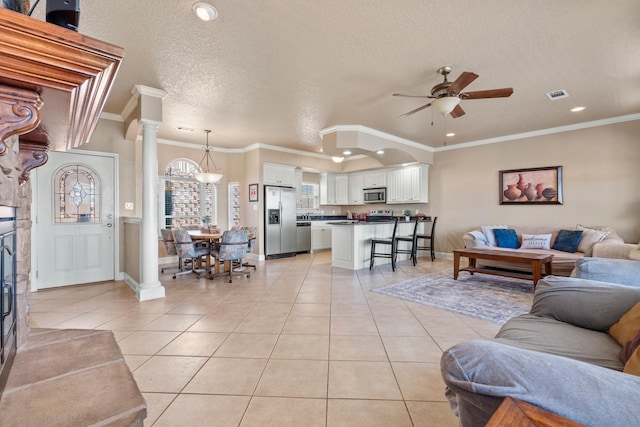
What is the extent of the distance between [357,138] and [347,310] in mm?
3125

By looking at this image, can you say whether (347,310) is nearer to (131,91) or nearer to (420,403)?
(420,403)

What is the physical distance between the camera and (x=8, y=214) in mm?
1152

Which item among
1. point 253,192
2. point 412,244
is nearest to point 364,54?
point 412,244

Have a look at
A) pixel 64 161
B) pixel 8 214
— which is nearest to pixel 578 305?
pixel 8 214

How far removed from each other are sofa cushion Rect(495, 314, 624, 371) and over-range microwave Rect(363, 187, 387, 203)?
6.04m

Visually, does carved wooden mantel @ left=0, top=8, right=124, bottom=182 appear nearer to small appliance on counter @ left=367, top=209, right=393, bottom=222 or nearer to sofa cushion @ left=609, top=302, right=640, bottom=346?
sofa cushion @ left=609, top=302, right=640, bottom=346

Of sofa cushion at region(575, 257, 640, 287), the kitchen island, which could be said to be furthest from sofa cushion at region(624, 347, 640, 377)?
the kitchen island

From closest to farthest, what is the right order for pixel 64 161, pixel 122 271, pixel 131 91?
pixel 131 91, pixel 64 161, pixel 122 271

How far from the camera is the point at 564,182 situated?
527cm

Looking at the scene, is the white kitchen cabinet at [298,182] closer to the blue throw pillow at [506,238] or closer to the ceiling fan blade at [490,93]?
the blue throw pillow at [506,238]

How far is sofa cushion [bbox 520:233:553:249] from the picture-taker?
5.03 meters

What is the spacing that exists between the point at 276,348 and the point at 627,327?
2.11m

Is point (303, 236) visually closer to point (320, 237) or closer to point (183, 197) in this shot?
point (320, 237)

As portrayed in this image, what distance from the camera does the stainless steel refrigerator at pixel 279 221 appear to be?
6.55 m
